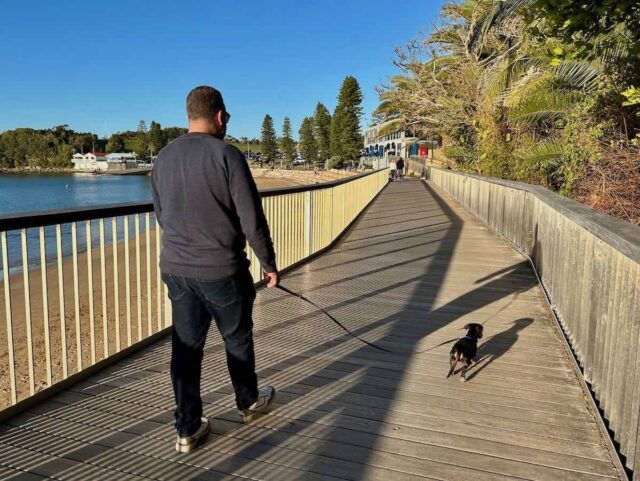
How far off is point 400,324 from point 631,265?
2.46m

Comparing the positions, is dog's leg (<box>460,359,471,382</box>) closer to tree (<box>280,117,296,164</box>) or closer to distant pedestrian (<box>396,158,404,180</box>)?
distant pedestrian (<box>396,158,404,180</box>)

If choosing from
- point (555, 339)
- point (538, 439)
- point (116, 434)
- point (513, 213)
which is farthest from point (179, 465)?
point (513, 213)

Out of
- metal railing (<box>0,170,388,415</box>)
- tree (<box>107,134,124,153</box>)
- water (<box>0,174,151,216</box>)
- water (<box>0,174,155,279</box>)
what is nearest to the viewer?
metal railing (<box>0,170,388,415</box>)

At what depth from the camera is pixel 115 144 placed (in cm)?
16700

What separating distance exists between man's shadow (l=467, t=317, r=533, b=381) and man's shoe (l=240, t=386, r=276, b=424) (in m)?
1.40

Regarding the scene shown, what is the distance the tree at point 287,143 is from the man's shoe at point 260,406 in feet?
405

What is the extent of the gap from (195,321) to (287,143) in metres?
124

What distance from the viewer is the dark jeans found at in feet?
7.89

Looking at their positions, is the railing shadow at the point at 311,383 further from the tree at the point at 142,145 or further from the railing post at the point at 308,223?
the tree at the point at 142,145

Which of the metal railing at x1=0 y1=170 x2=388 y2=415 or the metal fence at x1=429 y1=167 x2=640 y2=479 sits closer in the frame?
the metal fence at x1=429 y1=167 x2=640 y2=479

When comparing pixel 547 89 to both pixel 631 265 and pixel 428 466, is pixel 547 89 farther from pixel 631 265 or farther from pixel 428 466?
pixel 428 466

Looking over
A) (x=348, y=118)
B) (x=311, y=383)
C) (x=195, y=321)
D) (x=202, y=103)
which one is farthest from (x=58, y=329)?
(x=348, y=118)

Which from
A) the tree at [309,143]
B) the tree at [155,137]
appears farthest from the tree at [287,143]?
the tree at [155,137]

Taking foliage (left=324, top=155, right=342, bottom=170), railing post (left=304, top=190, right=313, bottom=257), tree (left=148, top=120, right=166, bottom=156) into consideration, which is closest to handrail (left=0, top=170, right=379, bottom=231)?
railing post (left=304, top=190, right=313, bottom=257)
